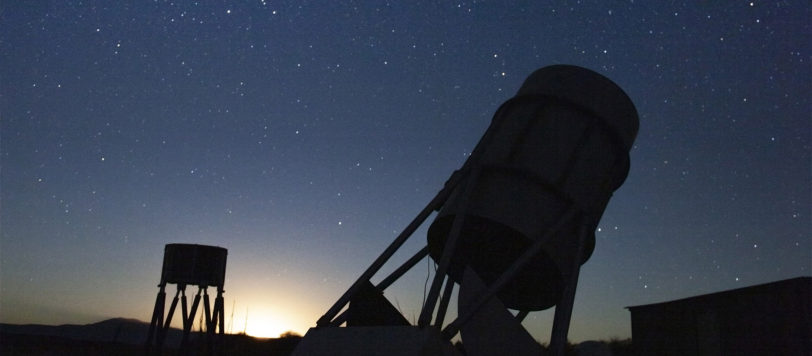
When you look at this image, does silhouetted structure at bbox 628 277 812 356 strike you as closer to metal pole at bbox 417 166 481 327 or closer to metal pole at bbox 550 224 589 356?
metal pole at bbox 550 224 589 356

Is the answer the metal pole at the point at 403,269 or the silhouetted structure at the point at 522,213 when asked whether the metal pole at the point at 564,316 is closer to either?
the silhouetted structure at the point at 522,213

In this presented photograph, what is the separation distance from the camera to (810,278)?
12562 mm

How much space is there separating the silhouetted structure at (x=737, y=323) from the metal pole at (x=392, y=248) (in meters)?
10.1

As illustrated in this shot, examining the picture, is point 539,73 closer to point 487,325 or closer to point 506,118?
point 506,118

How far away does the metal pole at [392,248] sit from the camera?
20.0 feet

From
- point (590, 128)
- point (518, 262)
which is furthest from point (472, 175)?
point (590, 128)

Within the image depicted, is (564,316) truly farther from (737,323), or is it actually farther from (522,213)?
(737,323)

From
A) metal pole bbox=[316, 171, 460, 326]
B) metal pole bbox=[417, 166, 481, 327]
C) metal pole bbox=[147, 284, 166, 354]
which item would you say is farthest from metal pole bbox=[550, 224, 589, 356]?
metal pole bbox=[147, 284, 166, 354]

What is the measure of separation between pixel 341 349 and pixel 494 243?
2.53 metres

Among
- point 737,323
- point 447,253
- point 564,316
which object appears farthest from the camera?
point 737,323

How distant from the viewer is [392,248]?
642 centimetres

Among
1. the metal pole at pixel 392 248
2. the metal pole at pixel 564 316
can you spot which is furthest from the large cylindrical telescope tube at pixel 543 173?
the metal pole at pixel 564 316

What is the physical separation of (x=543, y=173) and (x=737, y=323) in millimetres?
10463

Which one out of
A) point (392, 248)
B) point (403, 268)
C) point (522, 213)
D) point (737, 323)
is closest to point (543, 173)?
point (522, 213)
